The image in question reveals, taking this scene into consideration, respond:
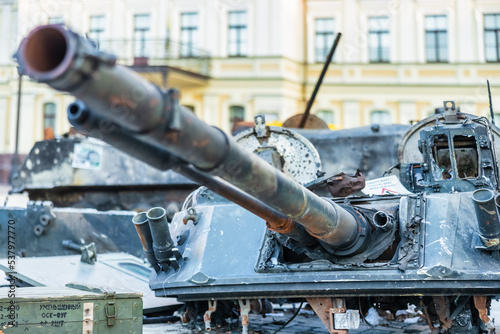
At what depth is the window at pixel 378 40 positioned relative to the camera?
90.0 feet

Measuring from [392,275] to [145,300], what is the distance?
125 inches

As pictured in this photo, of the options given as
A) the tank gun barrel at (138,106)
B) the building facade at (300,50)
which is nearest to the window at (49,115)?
the building facade at (300,50)

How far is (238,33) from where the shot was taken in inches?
1086

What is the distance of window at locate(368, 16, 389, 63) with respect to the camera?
27422 millimetres

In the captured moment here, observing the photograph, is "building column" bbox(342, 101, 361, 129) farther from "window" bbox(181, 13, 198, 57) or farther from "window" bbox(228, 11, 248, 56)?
"window" bbox(181, 13, 198, 57)

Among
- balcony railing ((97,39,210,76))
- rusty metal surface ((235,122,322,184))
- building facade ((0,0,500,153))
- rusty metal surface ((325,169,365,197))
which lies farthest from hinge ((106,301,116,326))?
balcony railing ((97,39,210,76))

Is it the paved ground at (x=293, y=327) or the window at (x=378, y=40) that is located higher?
the window at (x=378, y=40)

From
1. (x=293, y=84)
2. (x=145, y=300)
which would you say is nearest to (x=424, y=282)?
(x=145, y=300)

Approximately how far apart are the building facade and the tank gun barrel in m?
22.3

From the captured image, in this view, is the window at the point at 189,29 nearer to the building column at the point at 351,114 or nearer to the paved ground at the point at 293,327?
the building column at the point at 351,114

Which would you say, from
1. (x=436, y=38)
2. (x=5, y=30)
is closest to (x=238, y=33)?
(x=436, y=38)

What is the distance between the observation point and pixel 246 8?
27.5 meters

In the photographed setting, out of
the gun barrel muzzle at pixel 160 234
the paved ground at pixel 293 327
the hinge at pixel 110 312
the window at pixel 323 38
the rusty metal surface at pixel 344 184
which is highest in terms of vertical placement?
the window at pixel 323 38

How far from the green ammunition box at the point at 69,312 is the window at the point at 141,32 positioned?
2205cm
